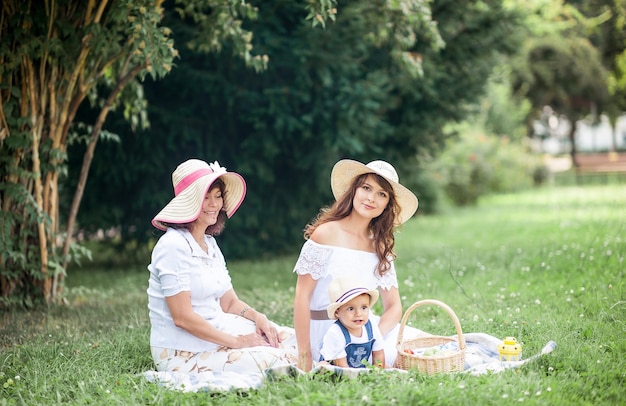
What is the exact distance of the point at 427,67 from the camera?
10.0 meters

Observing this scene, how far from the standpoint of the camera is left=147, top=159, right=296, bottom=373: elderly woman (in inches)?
166

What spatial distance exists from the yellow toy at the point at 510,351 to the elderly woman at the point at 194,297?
1.32 m

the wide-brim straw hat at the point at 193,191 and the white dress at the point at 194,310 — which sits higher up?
the wide-brim straw hat at the point at 193,191

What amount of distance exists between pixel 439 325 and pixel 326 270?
1.69 metres

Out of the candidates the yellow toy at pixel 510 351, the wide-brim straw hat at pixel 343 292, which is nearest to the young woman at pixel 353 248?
the wide-brim straw hat at pixel 343 292

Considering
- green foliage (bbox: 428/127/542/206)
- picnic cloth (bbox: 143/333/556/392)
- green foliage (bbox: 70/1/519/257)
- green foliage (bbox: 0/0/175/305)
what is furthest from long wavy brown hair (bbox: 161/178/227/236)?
green foliage (bbox: 428/127/542/206)

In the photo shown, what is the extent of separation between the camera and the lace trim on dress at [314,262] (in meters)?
4.39

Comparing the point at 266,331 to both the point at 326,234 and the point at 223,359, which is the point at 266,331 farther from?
the point at 326,234

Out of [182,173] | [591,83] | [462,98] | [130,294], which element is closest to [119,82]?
[130,294]

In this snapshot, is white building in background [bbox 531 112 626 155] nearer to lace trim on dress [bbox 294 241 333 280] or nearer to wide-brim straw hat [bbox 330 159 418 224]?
wide-brim straw hat [bbox 330 159 418 224]

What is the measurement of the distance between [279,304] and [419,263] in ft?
9.57

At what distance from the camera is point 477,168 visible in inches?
778

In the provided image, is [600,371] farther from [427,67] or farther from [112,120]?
[112,120]

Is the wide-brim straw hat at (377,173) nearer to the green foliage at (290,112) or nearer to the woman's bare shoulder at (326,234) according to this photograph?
the woman's bare shoulder at (326,234)
